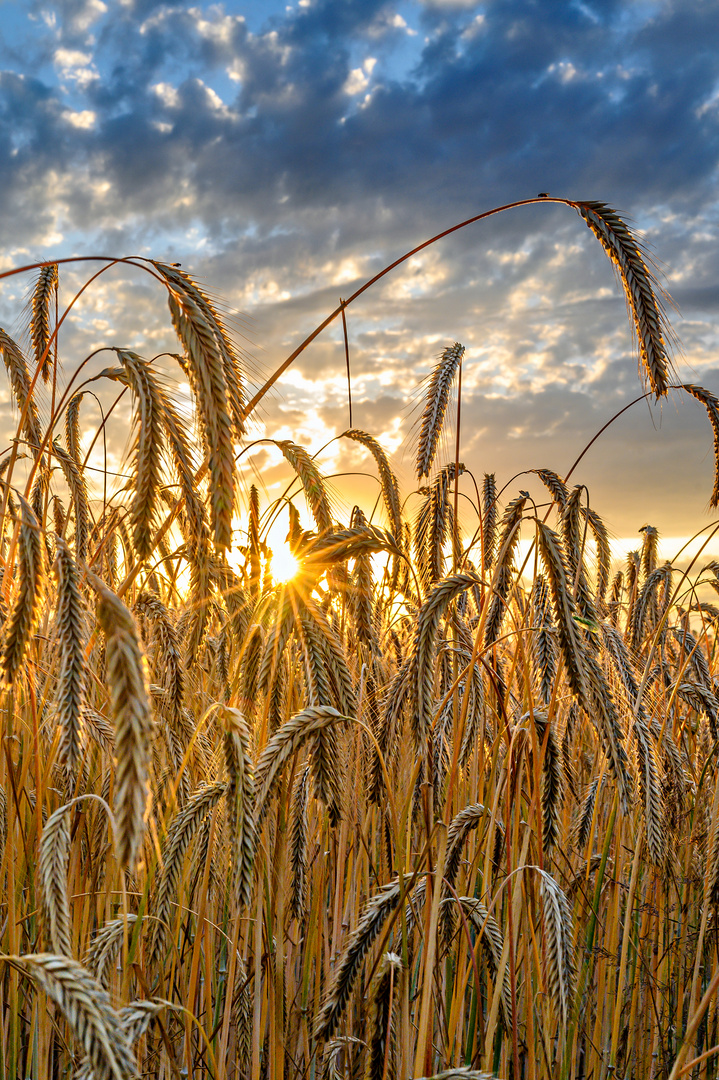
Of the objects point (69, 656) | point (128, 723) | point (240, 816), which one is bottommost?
point (240, 816)

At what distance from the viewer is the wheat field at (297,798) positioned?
1369 millimetres

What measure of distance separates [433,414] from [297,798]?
195 centimetres

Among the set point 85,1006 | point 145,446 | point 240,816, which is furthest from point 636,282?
point 85,1006

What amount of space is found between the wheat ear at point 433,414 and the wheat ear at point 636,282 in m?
1.39

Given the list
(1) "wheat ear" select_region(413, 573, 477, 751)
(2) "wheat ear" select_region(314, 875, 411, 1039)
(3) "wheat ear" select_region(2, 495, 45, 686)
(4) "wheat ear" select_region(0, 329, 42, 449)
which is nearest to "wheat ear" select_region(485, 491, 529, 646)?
(1) "wheat ear" select_region(413, 573, 477, 751)

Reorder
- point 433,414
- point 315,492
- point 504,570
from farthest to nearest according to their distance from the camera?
point 433,414
point 504,570
point 315,492

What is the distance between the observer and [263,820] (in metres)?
1.59

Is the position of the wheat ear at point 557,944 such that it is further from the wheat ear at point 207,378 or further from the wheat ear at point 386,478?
the wheat ear at point 386,478

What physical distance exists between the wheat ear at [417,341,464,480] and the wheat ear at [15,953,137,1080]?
2.60m

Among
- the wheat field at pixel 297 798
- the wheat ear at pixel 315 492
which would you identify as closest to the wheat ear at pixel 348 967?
the wheat field at pixel 297 798

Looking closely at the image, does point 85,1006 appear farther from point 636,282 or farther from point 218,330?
point 636,282

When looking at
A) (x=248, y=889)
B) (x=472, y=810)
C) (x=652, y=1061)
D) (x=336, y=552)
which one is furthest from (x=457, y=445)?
(x=652, y=1061)

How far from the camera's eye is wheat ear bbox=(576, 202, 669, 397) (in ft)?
6.06

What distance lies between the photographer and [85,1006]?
38.0 inches
